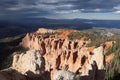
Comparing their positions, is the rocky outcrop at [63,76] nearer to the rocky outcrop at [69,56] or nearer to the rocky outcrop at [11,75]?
the rocky outcrop at [11,75]

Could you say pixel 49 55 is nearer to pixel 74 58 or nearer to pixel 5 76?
pixel 74 58

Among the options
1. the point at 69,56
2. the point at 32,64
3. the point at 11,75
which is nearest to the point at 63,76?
the point at 11,75

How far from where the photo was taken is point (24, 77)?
1083 inches

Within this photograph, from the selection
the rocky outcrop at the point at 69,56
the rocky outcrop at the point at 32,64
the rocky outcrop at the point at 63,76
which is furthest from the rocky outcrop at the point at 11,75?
the rocky outcrop at the point at 69,56

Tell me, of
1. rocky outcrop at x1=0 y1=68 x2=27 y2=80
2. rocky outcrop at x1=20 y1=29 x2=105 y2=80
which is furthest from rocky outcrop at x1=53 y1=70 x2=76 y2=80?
rocky outcrop at x1=20 y1=29 x2=105 y2=80

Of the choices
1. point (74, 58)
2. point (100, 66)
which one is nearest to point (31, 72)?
point (100, 66)

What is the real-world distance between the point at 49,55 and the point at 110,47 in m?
30.7

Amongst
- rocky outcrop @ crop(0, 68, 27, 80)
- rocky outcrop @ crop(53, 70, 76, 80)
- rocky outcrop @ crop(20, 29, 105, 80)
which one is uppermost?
rocky outcrop @ crop(53, 70, 76, 80)

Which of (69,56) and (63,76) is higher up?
(63,76)

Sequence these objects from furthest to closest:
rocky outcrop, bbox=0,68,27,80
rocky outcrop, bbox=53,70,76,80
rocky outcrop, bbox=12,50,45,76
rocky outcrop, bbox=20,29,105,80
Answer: rocky outcrop, bbox=20,29,105,80, rocky outcrop, bbox=12,50,45,76, rocky outcrop, bbox=0,68,27,80, rocky outcrop, bbox=53,70,76,80

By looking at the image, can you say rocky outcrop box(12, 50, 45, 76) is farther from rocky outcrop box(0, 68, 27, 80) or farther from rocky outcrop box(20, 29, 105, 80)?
rocky outcrop box(20, 29, 105, 80)

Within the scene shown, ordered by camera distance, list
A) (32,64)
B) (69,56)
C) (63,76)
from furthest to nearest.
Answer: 1. (69,56)
2. (32,64)
3. (63,76)

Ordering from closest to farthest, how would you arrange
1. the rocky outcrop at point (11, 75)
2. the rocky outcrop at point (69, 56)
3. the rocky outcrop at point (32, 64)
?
the rocky outcrop at point (11, 75) < the rocky outcrop at point (32, 64) < the rocky outcrop at point (69, 56)

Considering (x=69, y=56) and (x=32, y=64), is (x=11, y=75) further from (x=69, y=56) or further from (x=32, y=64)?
(x=69, y=56)
